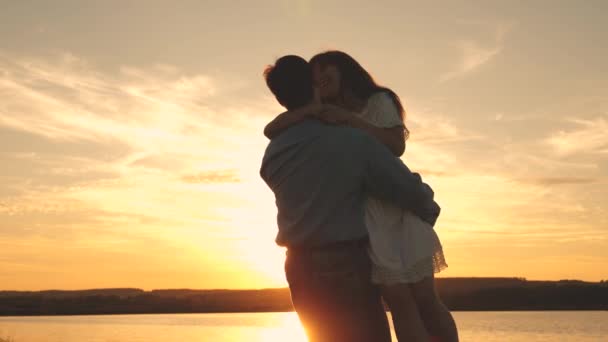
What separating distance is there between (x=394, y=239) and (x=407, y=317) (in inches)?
14.4

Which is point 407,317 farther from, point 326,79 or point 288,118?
point 326,79

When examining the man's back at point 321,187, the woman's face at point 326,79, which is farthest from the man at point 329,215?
the woman's face at point 326,79

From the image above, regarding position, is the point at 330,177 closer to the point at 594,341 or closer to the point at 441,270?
the point at 441,270

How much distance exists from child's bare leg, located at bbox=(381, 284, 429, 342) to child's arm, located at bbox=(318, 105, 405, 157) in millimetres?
667

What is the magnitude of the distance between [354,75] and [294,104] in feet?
1.87

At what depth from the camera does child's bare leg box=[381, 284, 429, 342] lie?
3.80m

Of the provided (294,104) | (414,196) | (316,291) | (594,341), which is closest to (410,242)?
(414,196)

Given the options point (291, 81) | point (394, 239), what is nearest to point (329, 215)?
point (394, 239)

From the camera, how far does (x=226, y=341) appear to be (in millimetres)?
62500

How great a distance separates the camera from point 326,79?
405 centimetres

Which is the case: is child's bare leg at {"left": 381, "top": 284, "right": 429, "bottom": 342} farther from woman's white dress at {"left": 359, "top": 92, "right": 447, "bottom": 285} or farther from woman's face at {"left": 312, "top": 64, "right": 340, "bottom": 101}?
woman's face at {"left": 312, "top": 64, "right": 340, "bottom": 101}

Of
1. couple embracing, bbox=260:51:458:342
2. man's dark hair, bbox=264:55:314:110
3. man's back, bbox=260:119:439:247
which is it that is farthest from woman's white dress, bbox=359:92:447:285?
man's dark hair, bbox=264:55:314:110

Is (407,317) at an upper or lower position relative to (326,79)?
lower

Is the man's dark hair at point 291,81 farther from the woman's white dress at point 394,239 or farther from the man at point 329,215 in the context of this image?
the woman's white dress at point 394,239
